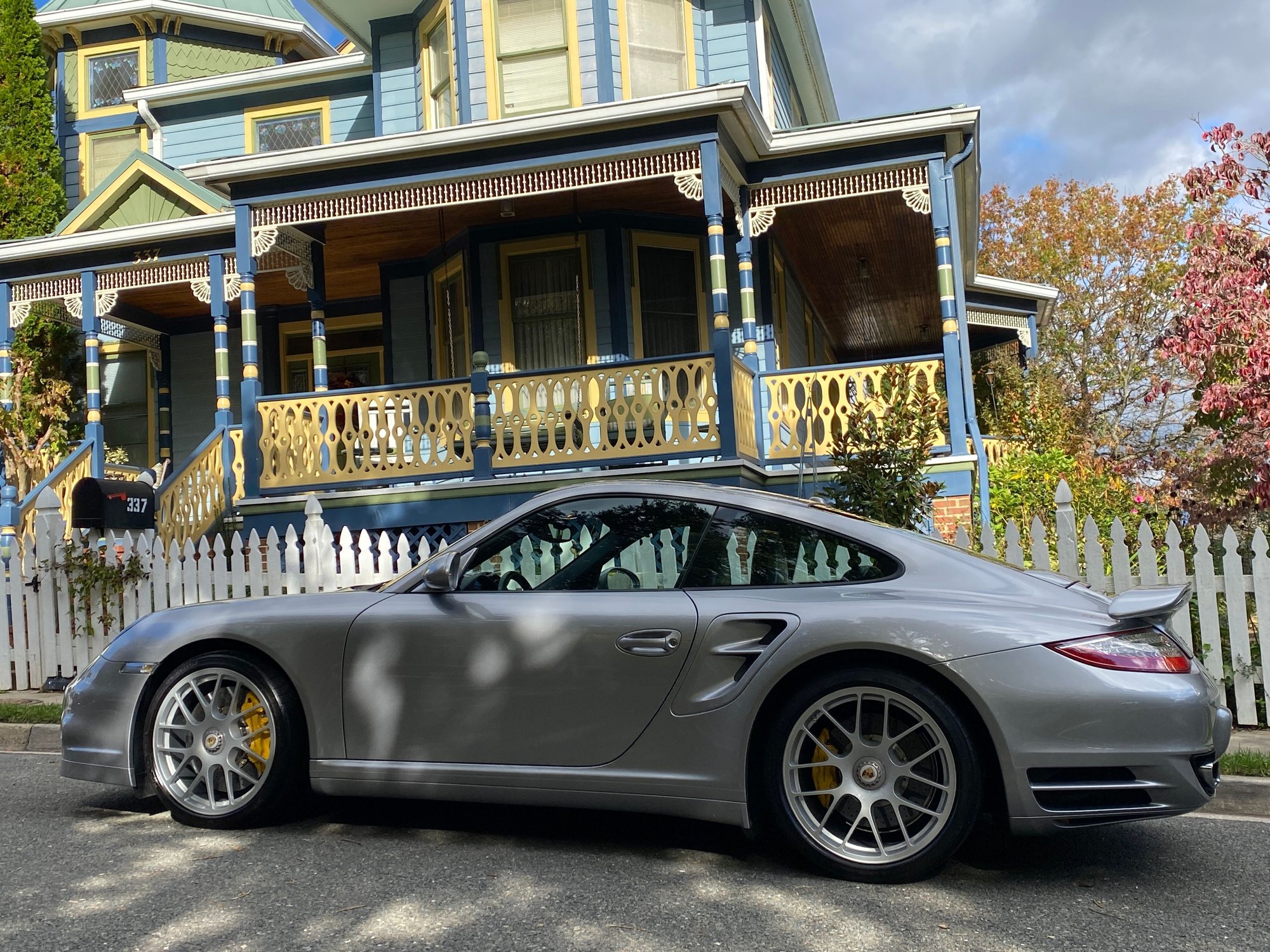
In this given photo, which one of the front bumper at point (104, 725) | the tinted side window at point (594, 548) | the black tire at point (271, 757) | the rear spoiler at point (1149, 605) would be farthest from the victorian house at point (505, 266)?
the front bumper at point (104, 725)

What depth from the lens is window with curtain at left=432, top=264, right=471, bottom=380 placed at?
14594mm

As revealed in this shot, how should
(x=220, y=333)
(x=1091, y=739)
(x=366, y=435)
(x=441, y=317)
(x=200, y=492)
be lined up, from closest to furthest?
1. (x=1091, y=739)
2. (x=366, y=435)
3. (x=200, y=492)
4. (x=220, y=333)
5. (x=441, y=317)

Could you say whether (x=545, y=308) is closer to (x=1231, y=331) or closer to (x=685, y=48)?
(x=685, y=48)

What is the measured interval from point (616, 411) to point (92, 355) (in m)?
7.94

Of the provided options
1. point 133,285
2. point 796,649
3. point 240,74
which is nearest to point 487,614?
point 796,649

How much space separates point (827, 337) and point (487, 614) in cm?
2027

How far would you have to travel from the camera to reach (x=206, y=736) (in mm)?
4738

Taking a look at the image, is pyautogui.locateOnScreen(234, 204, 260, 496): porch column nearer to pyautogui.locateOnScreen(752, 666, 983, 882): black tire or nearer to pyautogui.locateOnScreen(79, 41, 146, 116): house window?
pyautogui.locateOnScreen(752, 666, 983, 882): black tire

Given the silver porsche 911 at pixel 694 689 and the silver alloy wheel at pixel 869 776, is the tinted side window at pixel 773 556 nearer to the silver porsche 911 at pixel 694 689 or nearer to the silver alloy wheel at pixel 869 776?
the silver porsche 911 at pixel 694 689

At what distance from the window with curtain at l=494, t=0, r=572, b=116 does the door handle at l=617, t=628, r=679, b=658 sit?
36.5ft

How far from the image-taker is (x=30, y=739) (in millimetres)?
7289

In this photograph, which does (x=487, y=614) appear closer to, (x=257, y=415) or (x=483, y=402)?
(x=483, y=402)

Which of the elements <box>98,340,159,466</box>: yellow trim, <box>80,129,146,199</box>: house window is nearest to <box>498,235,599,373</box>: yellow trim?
<box>98,340,159,466</box>: yellow trim

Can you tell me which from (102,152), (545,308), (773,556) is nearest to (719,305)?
(545,308)
